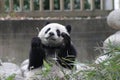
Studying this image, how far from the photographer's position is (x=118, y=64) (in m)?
2.25

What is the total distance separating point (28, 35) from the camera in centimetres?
896

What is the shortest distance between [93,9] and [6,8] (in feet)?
6.03

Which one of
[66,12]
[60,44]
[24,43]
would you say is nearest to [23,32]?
[24,43]

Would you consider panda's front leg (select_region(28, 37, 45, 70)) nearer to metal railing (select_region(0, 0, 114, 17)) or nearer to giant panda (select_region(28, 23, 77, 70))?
giant panda (select_region(28, 23, 77, 70))

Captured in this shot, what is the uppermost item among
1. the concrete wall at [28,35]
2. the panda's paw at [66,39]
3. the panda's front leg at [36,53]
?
the panda's paw at [66,39]

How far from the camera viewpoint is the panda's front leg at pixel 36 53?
5.52 m

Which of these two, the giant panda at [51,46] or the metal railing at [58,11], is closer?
the giant panda at [51,46]

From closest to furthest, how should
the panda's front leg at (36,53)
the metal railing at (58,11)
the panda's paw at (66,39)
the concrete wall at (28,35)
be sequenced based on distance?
1. the panda's front leg at (36,53)
2. the panda's paw at (66,39)
3. the concrete wall at (28,35)
4. the metal railing at (58,11)

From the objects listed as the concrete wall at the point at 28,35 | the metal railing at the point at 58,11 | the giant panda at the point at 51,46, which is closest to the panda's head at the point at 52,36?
the giant panda at the point at 51,46

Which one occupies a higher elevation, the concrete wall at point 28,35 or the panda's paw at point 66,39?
the panda's paw at point 66,39

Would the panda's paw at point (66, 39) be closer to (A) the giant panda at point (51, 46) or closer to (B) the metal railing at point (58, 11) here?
(A) the giant panda at point (51, 46)

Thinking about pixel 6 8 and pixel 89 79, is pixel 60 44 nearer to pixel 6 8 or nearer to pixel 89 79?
pixel 89 79

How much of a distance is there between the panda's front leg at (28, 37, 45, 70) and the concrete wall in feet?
10.3

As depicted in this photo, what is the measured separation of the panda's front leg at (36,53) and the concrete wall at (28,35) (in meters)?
3.13
